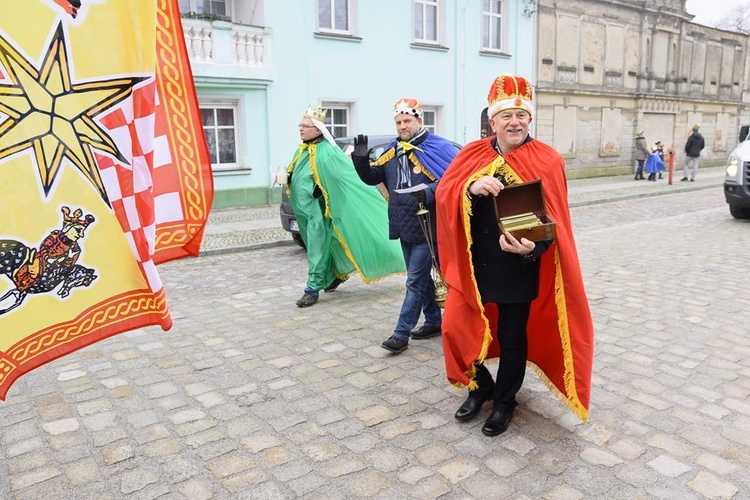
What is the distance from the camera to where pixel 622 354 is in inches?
180

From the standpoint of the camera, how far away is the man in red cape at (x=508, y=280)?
3104 mm

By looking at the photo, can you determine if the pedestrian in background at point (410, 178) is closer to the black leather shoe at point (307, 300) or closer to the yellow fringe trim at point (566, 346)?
the yellow fringe trim at point (566, 346)

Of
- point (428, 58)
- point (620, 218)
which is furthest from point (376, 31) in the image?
point (620, 218)

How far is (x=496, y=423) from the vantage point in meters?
3.37

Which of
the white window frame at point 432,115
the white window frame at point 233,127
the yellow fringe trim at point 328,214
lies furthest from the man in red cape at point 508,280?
the white window frame at point 432,115

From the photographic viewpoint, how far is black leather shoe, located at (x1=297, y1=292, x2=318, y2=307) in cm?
609

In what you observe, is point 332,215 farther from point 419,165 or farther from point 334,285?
point 419,165

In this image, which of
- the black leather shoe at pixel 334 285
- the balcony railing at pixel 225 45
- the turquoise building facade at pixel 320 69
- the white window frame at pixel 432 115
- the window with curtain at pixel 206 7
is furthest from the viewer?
the white window frame at pixel 432 115

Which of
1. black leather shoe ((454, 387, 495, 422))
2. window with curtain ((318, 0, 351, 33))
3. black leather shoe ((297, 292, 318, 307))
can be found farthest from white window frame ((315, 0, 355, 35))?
black leather shoe ((454, 387, 495, 422))

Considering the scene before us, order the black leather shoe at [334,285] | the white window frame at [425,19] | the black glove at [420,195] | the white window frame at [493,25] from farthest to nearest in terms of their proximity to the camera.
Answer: the white window frame at [493,25], the white window frame at [425,19], the black leather shoe at [334,285], the black glove at [420,195]

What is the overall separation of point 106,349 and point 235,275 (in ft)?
9.49

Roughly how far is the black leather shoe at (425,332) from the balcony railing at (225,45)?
9.88m

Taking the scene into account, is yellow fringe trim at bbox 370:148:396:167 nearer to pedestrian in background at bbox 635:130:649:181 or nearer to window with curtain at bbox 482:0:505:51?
window with curtain at bbox 482:0:505:51

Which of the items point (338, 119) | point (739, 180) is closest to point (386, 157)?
point (739, 180)
